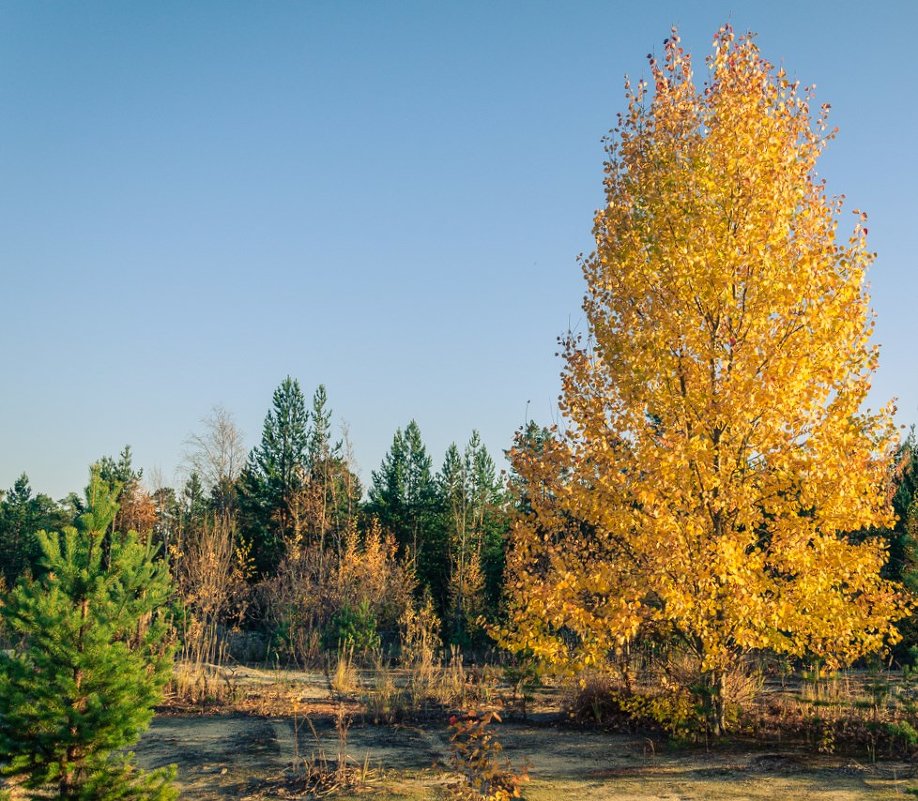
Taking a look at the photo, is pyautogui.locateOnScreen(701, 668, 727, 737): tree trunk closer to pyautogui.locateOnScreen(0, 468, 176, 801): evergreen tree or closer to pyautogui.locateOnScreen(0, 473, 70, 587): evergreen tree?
pyautogui.locateOnScreen(0, 468, 176, 801): evergreen tree

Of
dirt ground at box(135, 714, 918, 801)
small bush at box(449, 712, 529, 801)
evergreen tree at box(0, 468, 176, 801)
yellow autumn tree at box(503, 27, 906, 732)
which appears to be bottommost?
dirt ground at box(135, 714, 918, 801)

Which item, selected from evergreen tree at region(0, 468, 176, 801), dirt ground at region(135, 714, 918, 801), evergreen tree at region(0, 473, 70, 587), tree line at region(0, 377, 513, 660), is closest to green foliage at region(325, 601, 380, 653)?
tree line at region(0, 377, 513, 660)

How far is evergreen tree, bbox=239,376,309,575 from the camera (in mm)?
35031

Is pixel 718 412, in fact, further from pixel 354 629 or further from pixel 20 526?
pixel 20 526

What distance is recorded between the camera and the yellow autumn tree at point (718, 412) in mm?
8211

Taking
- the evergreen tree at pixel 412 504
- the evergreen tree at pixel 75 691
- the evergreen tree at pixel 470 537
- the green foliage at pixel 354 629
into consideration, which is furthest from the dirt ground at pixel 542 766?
the evergreen tree at pixel 412 504

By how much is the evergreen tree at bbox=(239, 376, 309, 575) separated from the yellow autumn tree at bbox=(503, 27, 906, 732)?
2526cm

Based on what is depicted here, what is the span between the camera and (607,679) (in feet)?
38.1

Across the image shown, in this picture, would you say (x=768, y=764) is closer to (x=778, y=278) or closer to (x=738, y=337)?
(x=738, y=337)

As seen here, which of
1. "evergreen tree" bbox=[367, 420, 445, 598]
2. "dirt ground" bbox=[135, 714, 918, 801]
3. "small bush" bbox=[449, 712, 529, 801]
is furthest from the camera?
"evergreen tree" bbox=[367, 420, 445, 598]

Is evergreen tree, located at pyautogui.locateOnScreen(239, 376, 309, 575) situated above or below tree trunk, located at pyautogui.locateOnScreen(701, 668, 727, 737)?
above

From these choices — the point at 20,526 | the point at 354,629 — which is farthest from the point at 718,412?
the point at 20,526

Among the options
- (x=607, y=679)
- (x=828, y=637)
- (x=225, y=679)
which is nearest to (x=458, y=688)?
(x=607, y=679)

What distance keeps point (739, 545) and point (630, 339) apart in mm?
2502
